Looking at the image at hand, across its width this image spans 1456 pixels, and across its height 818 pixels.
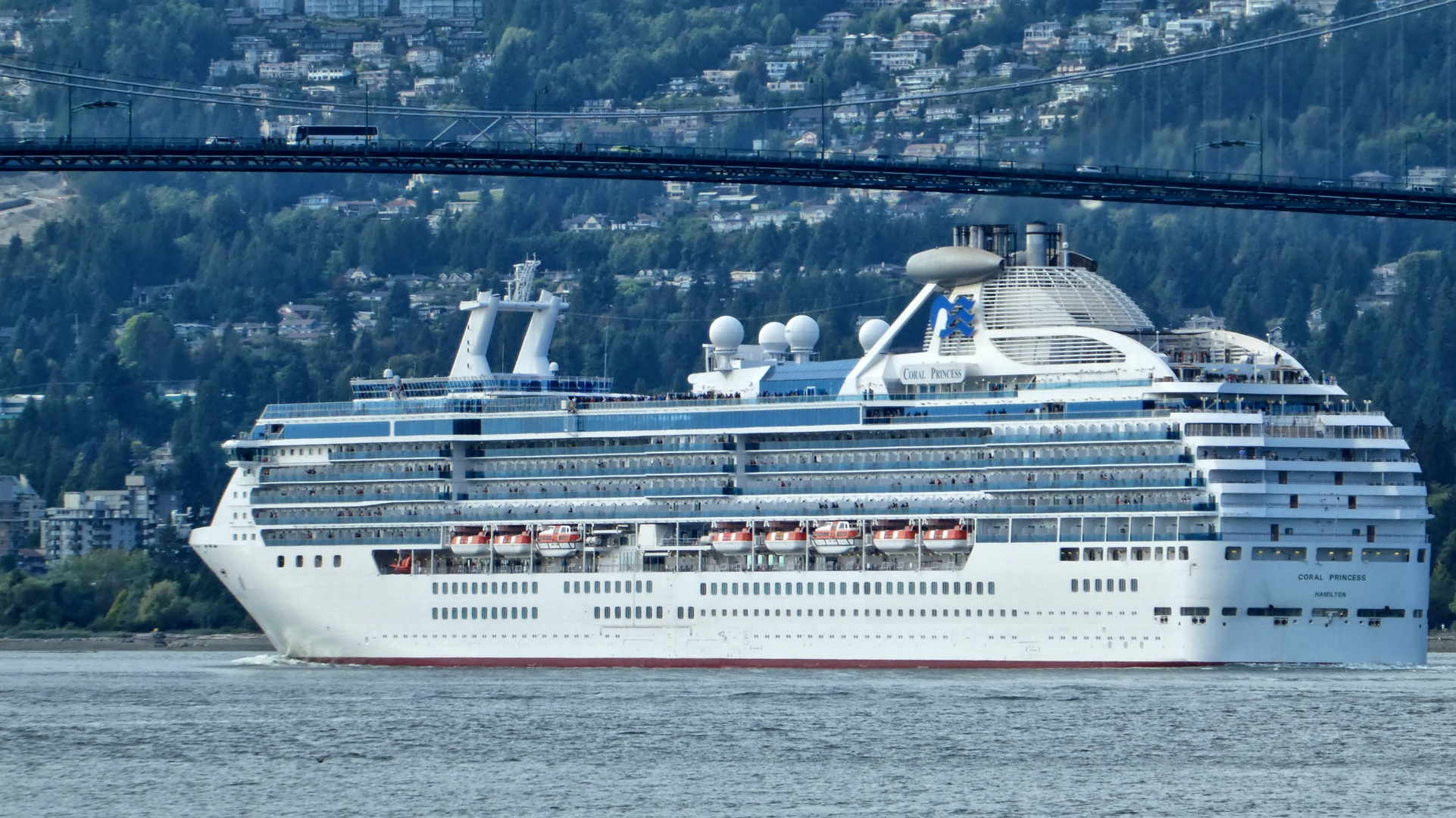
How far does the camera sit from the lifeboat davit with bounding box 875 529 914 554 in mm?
53219

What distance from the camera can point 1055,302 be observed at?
5528 centimetres

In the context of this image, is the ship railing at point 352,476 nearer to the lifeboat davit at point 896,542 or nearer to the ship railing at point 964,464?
the ship railing at point 964,464

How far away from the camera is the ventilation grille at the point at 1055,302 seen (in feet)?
181

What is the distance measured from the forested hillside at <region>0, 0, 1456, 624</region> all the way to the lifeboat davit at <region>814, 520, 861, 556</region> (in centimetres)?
2659

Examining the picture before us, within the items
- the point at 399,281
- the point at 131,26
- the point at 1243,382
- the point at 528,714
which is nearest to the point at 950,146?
the point at 399,281

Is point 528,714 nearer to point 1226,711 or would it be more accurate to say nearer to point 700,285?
point 1226,711

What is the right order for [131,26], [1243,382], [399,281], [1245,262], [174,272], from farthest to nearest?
[131,26] → [174,272] → [399,281] → [1245,262] → [1243,382]

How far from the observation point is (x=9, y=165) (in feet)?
212

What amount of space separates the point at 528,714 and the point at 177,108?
321 ft

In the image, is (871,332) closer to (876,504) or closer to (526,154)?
(876,504)

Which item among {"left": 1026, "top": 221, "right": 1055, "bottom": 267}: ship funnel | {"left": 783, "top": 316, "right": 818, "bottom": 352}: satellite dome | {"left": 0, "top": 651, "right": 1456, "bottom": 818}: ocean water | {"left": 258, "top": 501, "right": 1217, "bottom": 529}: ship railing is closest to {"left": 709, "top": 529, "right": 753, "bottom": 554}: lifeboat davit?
{"left": 258, "top": 501, "right": 1217, "bottom": 529}: ship railing

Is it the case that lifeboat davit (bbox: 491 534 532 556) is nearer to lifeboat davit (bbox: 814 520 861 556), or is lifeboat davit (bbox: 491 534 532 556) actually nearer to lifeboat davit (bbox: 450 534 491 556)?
lifeboat davit (bbox: 450 534 491 556)

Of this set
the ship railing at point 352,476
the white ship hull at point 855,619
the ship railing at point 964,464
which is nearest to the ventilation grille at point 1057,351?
the ship railing at point 964,464

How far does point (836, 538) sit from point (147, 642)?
30181mm
